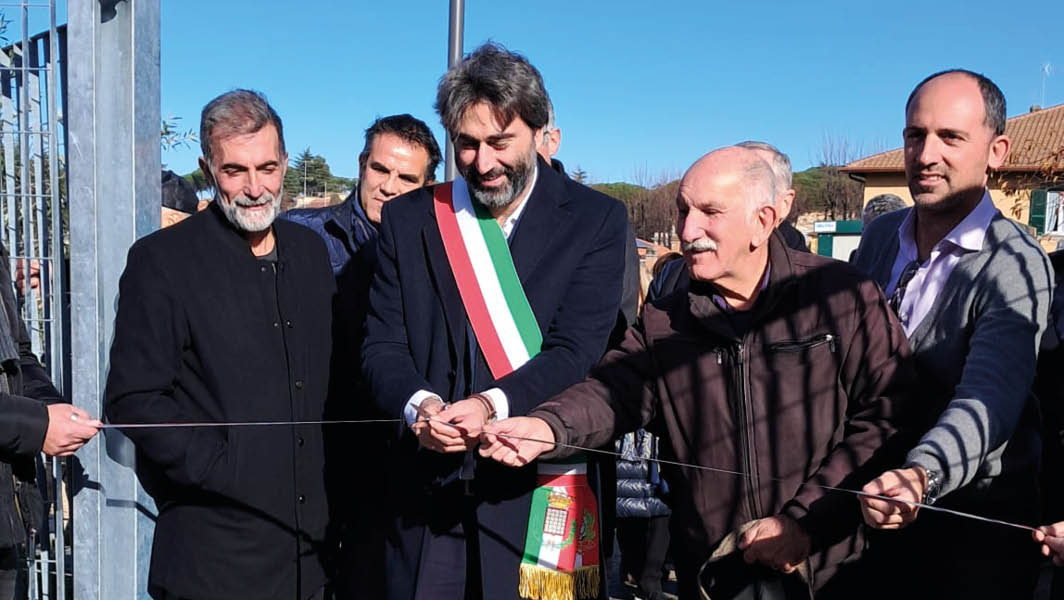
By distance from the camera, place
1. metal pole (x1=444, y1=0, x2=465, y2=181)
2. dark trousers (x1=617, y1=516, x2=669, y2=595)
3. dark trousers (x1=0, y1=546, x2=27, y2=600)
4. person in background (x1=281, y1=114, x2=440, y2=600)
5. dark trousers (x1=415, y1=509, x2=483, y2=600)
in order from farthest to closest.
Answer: dark trousers (x1=617, y1=516, x2=669, y2=595) < metal pole (x1=444, y1=0, x2=465, y2=181) < person in background (x1=281, y1=114, x2=440, y2=600) < dark trousers (x1=0, y1=546, x2=27, y2=600) < dark trousers (x1=415, y1=509, x2=483, y2=600)

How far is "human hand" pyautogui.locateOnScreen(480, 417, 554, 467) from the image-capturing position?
92.2 inches

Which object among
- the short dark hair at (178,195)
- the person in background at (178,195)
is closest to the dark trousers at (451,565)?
the person in background at (178,195)

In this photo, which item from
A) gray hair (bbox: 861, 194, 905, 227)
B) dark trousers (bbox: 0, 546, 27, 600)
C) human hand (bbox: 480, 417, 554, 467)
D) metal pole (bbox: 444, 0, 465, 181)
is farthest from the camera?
gray hair (bbox: 861, 194, 905, 227)

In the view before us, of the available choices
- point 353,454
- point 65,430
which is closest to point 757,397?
point 353,454

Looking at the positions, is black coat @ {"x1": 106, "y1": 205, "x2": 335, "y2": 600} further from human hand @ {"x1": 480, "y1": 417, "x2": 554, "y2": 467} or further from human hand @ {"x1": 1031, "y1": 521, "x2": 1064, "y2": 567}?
human hand @ {"x1": 1031, "y1": 521, "x2": 1064, "y2": 567}

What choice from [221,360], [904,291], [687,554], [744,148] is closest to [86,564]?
[221,360]

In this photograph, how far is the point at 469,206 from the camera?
276 centimetres

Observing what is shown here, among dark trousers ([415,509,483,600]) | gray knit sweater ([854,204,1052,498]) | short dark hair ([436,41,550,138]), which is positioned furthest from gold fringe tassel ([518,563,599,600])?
short dark hair ([436,41,550,138])

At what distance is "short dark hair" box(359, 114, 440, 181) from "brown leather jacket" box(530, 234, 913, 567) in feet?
6.18

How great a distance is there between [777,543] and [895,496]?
1.00 feet

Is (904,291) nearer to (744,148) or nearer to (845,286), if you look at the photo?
(845,286)

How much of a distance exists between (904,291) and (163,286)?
7.16 ft

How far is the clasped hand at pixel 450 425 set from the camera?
2.32 metres

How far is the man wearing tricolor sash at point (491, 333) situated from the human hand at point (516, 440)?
0.06m
